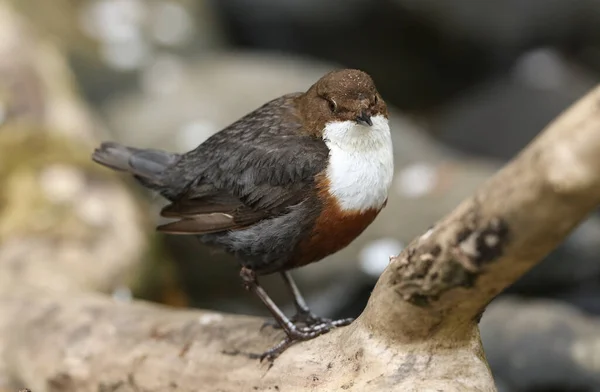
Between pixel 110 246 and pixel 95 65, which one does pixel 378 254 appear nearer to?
pixel 110 246

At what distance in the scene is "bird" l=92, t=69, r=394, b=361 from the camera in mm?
3252

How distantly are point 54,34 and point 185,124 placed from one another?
7.57 feet

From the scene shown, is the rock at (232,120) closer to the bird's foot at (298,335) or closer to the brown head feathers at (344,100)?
the bird's foot at (298,335)

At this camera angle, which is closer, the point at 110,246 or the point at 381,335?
the point at 381,335

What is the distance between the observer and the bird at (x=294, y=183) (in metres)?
3.25

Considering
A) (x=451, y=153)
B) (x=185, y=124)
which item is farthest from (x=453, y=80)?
(x=185, y=124)

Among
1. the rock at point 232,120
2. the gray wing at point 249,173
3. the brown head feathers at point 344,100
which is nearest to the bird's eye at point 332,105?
the brown head feathers at point 344,100

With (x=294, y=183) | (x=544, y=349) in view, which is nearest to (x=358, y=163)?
(x=294, y=183)

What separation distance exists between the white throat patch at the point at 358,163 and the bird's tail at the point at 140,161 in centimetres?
102

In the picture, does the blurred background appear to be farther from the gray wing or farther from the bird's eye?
the bird's eye

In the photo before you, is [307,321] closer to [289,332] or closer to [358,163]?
→ [289,332]

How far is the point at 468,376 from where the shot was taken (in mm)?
2781

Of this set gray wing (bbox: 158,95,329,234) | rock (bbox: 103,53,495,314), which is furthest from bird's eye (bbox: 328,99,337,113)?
rock (bbox: 103,53,495,314)

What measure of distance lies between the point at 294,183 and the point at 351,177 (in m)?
0.26
